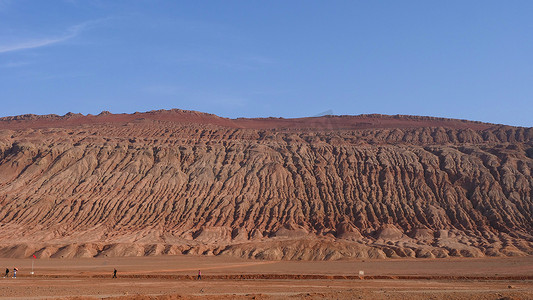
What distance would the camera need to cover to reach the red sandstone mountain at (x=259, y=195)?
8056 cm

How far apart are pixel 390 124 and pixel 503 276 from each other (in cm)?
9885

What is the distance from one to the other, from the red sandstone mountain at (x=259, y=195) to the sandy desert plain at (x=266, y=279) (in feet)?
18.7

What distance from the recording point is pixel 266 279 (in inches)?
2066

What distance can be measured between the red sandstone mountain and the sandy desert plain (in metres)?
5.69

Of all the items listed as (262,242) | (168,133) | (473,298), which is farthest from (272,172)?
(473,298)

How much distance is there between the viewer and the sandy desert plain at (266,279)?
37594 millimetres

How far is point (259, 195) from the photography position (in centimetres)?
9800

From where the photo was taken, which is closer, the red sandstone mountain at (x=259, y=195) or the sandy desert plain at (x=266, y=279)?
the sandy desert plain at (x=266, y=279)

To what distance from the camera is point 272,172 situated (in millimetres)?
103750

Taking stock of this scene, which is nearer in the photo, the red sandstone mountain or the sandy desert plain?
the sandy desert plain

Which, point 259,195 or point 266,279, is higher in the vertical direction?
point 259,195

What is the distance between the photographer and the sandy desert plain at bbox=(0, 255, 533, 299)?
37.6 m

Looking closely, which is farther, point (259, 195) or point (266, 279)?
point (259, 195)

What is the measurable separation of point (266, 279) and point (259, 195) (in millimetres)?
45728
